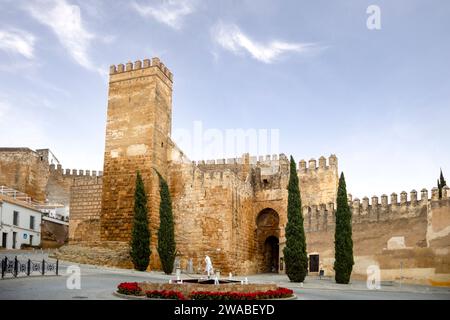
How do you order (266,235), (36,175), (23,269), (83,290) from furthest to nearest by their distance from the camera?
(36,175), (266,235), (23,269), (83,290)

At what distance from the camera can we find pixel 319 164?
32.9 meters

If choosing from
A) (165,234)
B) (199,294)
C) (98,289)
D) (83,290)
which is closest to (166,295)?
(199,294)

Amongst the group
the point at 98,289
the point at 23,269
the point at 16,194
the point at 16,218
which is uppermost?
the point at 16,194

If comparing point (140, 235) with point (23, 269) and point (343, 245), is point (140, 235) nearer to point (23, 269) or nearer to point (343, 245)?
point (23, 269)

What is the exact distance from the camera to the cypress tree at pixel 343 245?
76.6ft

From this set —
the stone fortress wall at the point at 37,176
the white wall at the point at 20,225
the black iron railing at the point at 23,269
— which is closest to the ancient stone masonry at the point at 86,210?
the white wall at the point at 20,225

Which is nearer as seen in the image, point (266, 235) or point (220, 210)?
point (220, 210)

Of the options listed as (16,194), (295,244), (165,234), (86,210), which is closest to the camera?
(295,244)

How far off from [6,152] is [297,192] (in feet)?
89.2

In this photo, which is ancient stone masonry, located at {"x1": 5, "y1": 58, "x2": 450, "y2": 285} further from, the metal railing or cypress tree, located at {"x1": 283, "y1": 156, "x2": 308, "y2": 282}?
the metal railing

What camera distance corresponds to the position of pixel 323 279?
25.9 meters

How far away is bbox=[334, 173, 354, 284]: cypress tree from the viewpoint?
2336 centimetres

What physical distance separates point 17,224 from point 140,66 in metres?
12.1
